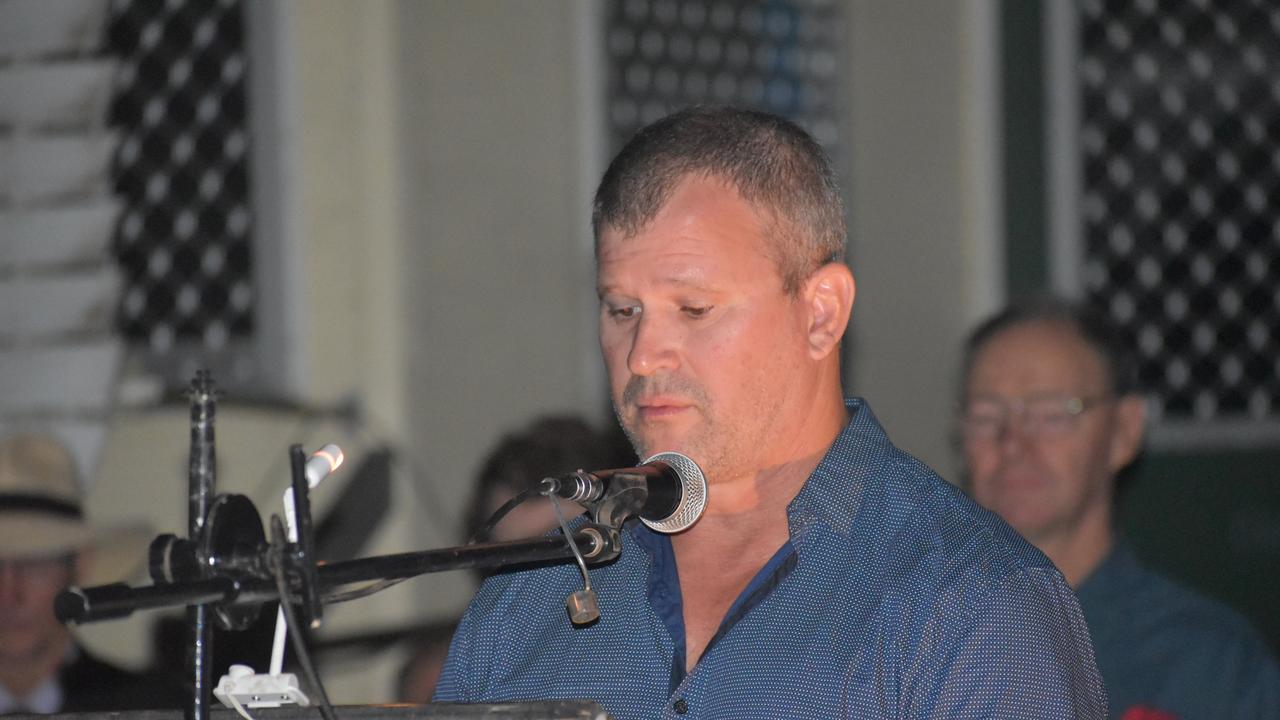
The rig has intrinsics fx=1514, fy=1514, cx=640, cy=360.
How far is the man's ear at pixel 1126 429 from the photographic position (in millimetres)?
3893

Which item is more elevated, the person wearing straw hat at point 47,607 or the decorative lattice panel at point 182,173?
the decorative lattice panel at point 182,173

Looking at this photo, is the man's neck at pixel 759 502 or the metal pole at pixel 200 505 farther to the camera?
the man's neck at pixel 759 502

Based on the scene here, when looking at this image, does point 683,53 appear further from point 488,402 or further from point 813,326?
point 813,326

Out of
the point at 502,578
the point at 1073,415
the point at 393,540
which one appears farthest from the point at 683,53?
the point at 502,578

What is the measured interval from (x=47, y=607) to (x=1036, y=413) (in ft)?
9.22

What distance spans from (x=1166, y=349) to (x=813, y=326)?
4.46 m

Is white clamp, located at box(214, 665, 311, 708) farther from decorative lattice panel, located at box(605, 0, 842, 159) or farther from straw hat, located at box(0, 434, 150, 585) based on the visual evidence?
decorative lattice panel, located at box(605, 0, 842, 159)

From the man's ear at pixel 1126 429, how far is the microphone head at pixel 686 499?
7.35 ft

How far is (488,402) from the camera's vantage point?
5.08 metres

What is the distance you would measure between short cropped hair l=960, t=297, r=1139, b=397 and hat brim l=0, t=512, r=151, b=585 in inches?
102

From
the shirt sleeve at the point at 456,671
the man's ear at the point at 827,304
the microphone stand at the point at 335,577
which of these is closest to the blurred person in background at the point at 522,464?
the shirt sleeve at the point at 456,671

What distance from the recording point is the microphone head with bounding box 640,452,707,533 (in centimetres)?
191

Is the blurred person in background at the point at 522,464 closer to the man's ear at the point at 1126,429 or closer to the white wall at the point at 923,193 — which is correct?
the man's ear at the point at 1126,429

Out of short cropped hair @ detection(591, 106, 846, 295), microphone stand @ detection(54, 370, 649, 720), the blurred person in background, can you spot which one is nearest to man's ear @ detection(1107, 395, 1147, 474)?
the blurred person in background
